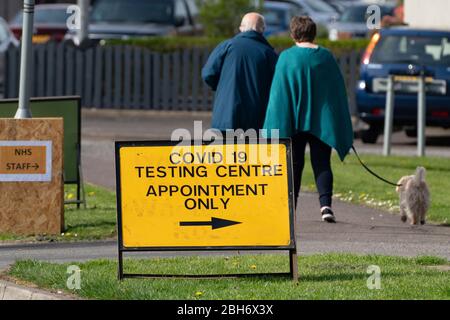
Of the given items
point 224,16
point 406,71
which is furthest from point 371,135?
point 224,16

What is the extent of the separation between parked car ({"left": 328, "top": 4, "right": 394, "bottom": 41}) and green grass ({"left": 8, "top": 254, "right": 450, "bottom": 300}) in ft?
77.4

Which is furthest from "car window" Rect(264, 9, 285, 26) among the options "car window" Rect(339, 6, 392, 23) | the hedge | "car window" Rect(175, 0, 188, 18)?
the hedge

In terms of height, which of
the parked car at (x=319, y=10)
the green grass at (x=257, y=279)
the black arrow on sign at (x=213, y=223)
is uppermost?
the parked car at (x=319, y=10)

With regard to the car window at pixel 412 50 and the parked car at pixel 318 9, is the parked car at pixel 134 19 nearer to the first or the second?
the car window at pixel 412 50

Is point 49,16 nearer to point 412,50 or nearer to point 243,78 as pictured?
point 412,50

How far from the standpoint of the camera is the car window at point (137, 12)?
28906mm

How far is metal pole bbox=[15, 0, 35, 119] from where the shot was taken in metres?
11.8

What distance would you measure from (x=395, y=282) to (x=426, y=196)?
3346 millimetres

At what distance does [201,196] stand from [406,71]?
1169cm

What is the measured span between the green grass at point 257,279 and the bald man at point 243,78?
7.25 ft

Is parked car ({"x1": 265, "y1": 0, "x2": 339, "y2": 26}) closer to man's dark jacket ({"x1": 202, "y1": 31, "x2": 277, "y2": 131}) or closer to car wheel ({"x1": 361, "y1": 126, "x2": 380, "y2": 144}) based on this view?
car wheel ({"x1": 361, "y1": 126, "x2": 380, "y2": 144})

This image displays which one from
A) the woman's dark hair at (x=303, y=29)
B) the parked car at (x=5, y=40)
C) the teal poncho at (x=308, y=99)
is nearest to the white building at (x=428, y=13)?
the parked car at (x=5, y=40)

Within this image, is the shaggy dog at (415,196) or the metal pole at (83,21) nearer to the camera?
the shaggy dog at (415,196)

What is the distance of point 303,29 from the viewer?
12.1 metres
